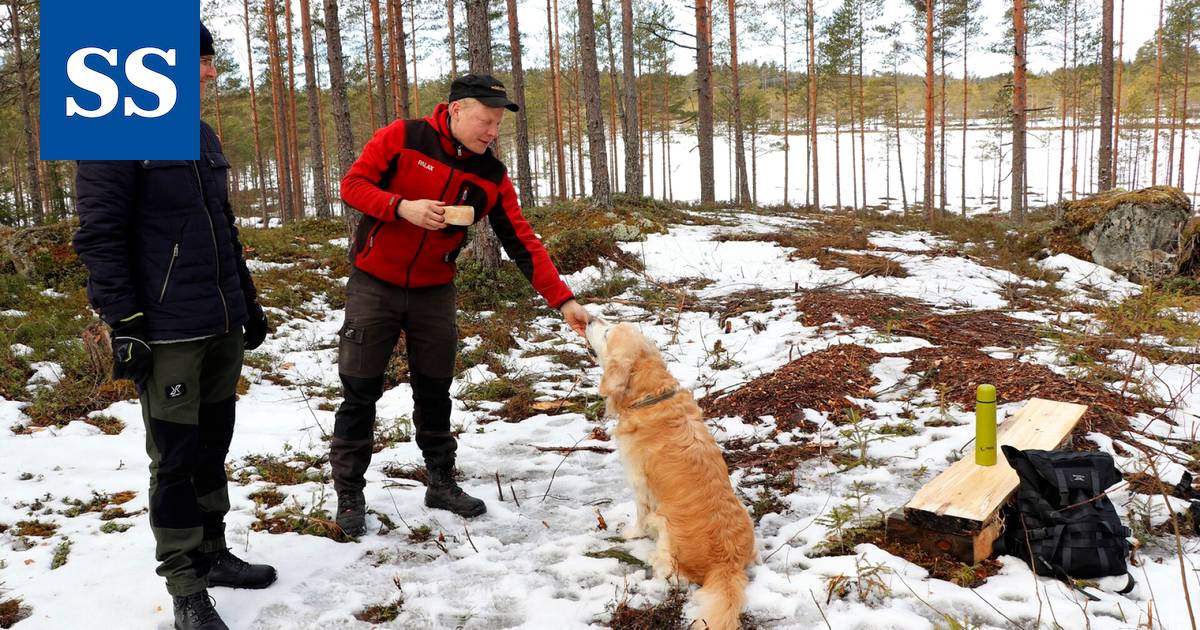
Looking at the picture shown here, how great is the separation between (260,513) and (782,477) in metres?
3.37

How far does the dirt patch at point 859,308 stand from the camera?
24.4 feet

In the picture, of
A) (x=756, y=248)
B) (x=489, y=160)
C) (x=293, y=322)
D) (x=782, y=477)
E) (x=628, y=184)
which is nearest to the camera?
(x=489, y=160)

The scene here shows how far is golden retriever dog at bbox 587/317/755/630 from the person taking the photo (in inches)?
121

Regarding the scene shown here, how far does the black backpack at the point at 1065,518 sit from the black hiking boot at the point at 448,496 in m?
2.96

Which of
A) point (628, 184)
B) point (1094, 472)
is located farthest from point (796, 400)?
point (628, 184)

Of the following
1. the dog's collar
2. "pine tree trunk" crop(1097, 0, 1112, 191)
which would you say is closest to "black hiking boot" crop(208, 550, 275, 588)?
the dog's collar

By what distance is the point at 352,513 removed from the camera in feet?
12.5

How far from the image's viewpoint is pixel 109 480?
4.43m

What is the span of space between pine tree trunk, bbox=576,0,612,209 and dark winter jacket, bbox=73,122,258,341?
11.6 metres

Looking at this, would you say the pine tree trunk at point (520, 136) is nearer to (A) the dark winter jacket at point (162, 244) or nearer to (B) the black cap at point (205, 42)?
(B) the black cap at point (205, 42)

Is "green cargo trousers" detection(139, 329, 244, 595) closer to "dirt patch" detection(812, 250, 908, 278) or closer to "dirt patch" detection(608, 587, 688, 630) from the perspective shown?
"dirt patch" detection(608, 587, 688, 630)

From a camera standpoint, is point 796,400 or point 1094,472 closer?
point 1094,472

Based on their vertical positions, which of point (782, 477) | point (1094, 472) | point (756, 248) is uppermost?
point (756, 248)

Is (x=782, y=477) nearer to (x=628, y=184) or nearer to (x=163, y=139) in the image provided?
(x=163, y=139)
